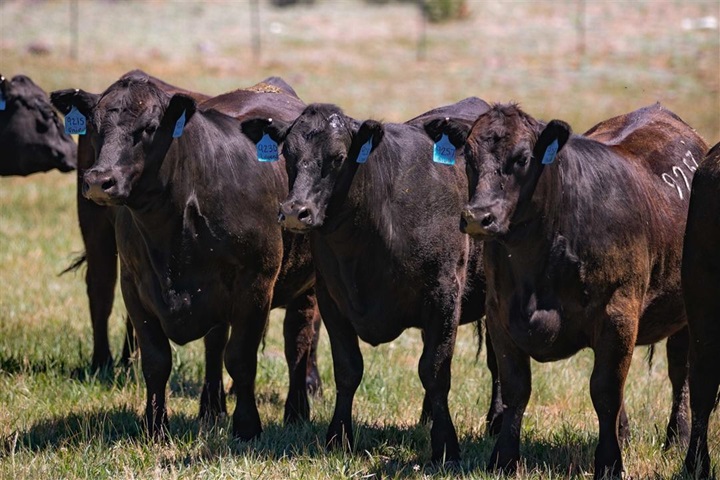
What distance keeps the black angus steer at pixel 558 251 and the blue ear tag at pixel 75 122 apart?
7.83 ft

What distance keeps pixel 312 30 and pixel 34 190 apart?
26.9 meters

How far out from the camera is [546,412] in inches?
324

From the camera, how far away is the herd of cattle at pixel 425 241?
20.6 feet

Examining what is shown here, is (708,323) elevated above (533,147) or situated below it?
below

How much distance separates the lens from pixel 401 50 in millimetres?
40125

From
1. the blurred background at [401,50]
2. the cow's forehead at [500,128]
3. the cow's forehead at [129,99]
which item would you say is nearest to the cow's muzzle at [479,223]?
the cow's forehead at [500,128]

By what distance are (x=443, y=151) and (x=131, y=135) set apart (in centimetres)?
185

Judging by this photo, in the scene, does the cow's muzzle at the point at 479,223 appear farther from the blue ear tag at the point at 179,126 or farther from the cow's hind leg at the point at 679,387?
the cow's hind leg at the point at 679,387

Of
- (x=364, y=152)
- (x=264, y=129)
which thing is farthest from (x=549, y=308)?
(x=264, y=129)

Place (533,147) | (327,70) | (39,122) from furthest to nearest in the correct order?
(327,70) → (39,122) → (533,147)

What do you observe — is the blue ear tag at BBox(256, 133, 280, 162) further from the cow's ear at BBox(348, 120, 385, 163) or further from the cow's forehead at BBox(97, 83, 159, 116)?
the cow's forehead at BBox(97, 83, 159, 116)

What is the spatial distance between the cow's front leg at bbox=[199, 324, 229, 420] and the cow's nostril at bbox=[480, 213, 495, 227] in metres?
2.63

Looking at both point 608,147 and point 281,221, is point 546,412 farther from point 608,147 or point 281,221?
point 281,221

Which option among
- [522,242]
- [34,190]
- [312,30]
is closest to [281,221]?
[522,242]
